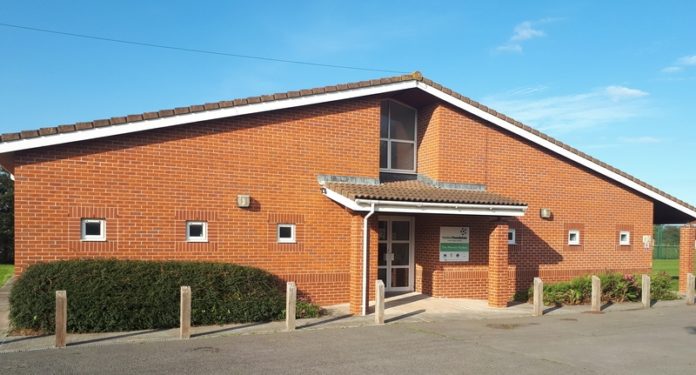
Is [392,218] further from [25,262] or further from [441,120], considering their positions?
[25,262]

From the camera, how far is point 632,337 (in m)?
10.1

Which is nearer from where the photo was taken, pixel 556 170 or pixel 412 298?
pixel 412 298

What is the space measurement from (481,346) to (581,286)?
6384 mm

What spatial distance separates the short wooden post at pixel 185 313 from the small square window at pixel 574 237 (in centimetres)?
1112

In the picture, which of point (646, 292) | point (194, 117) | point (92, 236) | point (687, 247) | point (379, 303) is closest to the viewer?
point (92, 236)

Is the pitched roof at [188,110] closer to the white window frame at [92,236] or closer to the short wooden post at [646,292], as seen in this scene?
the white window frame at [92,236]

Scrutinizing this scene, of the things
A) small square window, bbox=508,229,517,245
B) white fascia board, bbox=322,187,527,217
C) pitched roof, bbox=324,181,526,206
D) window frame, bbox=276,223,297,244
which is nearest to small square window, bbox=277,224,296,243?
window frame, bbox=276,223,297,244

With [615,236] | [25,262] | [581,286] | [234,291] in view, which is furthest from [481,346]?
[615,236]

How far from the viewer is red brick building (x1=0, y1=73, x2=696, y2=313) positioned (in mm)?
10562

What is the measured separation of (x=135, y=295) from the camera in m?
9.70

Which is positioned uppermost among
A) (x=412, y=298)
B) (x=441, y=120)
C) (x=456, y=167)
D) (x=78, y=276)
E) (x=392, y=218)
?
(x=441, y=120)

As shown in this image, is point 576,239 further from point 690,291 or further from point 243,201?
point 243,201

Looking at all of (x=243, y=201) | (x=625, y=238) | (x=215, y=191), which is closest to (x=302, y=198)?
(x=243, y=201)

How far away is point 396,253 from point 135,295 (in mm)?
6977
